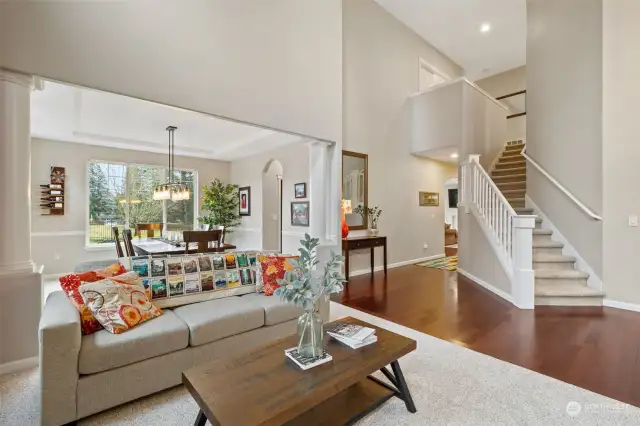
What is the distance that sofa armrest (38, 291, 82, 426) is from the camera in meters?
1.66

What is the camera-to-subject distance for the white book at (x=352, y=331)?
71.7 inches

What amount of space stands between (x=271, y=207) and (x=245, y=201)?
79cm

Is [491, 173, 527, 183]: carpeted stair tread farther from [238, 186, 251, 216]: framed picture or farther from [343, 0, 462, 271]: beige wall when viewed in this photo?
[238, 186, 251, 216]: framed picture

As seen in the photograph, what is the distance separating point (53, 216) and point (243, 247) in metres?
3.82

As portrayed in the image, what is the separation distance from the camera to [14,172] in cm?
236

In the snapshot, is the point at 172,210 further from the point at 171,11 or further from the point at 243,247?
the point at 171,11

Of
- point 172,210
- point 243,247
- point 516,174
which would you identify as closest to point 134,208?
point 172,210

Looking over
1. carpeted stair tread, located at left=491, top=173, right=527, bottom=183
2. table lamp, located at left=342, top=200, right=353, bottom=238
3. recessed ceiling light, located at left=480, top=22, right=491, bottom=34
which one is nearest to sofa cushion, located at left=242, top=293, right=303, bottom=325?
table lamp, located at left=342, top=200, right=353, bottom=238

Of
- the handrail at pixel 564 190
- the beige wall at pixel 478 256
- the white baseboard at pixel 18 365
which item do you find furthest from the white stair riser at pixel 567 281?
the white baseboard at pixel 18 365

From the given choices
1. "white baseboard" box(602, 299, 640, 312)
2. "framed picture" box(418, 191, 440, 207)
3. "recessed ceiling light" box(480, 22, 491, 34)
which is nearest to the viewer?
"white baseboard" box(602, 299, 640, 312)

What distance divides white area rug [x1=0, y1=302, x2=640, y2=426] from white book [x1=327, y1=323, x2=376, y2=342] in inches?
18.9

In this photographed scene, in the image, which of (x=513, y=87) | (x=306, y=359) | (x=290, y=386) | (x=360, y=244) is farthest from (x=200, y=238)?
(x=513, y=87)

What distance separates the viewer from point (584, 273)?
4.21m

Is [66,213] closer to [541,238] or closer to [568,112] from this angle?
[541,238]
